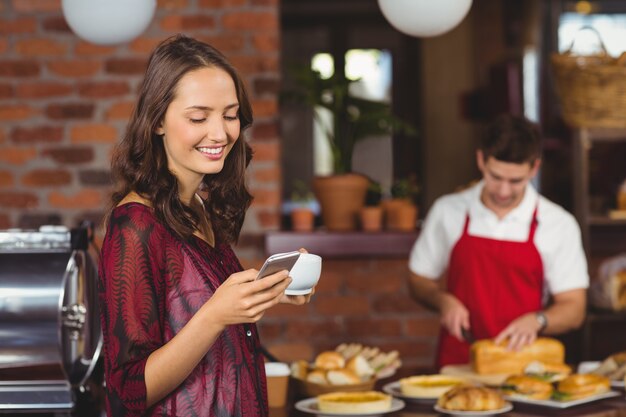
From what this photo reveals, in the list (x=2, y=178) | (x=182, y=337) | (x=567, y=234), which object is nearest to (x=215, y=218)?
(x=182, y=337)

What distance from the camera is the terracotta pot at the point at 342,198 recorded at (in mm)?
3816

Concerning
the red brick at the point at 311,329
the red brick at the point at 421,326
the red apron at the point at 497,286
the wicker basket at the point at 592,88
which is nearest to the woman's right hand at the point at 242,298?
the red apron at the point at 497,286

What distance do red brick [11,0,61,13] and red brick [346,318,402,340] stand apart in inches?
66.9

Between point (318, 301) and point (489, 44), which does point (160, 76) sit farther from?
point (489, 44)

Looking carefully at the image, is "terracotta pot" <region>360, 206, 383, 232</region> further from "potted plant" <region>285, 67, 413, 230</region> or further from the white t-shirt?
the white t-shirt

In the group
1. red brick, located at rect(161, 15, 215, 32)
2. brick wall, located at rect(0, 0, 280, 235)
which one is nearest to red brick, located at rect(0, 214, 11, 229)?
brick wall, located at rect(0, 0, 280, 235)

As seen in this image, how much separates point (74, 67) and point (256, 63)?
0.70 meters

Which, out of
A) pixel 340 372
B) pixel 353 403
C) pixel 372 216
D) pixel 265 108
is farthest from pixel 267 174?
pixel 353 403

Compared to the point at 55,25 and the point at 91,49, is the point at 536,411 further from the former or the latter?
the point at 55,25

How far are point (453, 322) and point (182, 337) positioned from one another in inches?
66.5

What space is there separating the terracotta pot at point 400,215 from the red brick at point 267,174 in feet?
1.71

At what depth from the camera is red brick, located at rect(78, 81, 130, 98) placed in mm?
3596

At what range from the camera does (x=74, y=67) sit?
11.8 ft

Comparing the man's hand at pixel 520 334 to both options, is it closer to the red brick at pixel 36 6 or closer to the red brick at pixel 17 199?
the red brick at pixel 17 199
